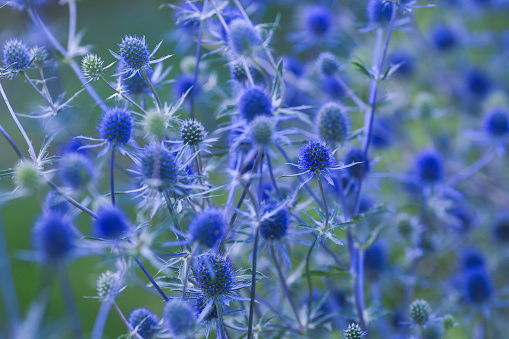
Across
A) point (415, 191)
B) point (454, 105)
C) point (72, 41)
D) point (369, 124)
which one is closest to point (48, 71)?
point (72, 41)

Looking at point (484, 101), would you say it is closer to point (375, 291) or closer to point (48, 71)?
point (375, 291)

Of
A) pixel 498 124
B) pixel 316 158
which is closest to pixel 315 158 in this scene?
pixel 316 158

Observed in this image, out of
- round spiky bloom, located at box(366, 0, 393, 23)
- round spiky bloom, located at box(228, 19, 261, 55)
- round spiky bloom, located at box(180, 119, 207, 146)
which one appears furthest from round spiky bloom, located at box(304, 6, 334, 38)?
round spiky bloom, located at box(180, 119, 207, 146)

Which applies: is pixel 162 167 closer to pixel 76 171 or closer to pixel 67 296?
pixel 76 171

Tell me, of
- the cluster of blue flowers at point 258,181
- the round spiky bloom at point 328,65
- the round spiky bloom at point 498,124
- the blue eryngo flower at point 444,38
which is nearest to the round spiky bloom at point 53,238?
the cluster of blue flowers at point 258,181

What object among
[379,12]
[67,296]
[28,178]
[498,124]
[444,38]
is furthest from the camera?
[444,38]

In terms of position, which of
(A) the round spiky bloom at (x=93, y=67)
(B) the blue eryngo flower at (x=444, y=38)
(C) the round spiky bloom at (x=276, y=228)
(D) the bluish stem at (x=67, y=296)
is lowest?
(D) the bluish stem at (x=67, y=296)

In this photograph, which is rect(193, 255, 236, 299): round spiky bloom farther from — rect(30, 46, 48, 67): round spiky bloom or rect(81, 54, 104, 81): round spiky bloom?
rect(30, 46, 48, 67): round spiky bloom

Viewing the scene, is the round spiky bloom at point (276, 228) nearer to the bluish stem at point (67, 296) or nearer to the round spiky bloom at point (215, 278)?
the round spiky bloom at point (215, 278)
